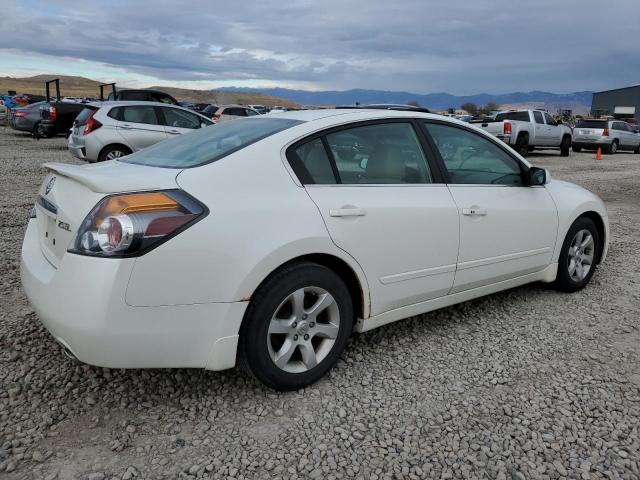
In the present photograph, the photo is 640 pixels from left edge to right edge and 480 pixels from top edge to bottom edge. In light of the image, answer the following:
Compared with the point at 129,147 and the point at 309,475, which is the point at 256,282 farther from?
the point at 129,147

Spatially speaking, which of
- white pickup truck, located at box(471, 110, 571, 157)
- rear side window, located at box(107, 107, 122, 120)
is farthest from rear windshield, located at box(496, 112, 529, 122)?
rear side window, located at box(107, 107, 122, 120)

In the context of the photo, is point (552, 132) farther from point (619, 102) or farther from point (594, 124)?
point (619, 102)

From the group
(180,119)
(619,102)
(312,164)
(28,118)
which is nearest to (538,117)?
(180,119)

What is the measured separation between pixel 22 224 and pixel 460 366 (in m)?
5.53

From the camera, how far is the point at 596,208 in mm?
4750

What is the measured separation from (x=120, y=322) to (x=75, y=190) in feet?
2.57

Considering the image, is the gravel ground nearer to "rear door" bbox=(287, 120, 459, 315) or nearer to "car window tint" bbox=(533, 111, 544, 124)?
"rear door" bbox=(287, 120, 459, 315)

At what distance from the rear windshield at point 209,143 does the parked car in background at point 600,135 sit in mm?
22809

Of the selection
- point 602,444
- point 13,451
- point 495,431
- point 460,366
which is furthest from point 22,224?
point 602,444

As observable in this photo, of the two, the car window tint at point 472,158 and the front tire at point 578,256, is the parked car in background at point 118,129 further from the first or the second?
the front tire at point 578,256

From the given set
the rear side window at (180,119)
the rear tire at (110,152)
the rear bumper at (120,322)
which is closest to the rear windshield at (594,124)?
the rear side window at (180,119)

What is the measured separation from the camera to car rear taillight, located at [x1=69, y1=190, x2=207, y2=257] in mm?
2418

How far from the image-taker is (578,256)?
4695 millimetres

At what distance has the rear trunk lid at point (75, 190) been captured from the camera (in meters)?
2.59
